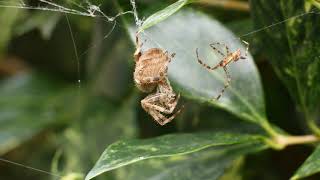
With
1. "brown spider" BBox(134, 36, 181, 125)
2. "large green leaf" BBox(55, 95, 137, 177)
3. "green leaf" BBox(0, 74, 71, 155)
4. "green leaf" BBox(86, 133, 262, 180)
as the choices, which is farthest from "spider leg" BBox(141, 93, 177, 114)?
"green leaf" BBox(0, 74, 71, 155)

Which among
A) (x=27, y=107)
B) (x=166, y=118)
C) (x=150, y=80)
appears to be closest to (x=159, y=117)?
(x=166, y=118)

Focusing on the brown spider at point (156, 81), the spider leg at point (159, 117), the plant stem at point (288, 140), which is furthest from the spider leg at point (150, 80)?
the plant stem at point (288, 140)

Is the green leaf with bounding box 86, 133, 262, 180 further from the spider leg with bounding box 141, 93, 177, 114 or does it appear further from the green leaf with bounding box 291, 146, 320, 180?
the spider leg with bounding box 141, 93, 177, 114

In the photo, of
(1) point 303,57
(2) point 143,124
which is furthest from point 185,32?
(2) point 143,124

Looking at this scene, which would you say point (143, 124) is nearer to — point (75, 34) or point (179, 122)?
point (179, 122)

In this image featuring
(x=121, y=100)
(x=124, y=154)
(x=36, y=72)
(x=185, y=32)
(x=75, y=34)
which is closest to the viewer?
(x=124, y=154)
